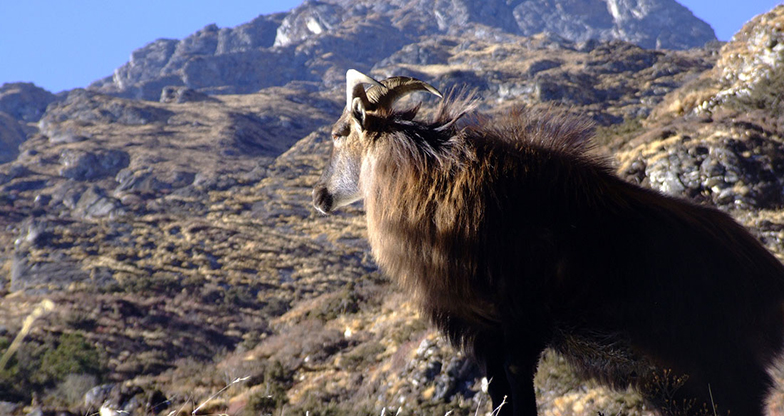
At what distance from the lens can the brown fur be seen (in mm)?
3242

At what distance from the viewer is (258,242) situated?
27.0m

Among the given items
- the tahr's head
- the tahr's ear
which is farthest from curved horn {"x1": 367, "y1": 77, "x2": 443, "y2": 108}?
the tahr's ear

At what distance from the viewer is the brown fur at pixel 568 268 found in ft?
10.6

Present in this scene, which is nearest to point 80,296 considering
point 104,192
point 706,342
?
point 706,342

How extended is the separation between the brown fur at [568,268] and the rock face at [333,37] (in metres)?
123

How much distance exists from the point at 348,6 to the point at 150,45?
63.9 meters

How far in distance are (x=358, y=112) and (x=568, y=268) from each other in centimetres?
185

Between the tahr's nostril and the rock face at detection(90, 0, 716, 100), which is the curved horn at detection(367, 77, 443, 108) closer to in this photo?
the tahr's nostril

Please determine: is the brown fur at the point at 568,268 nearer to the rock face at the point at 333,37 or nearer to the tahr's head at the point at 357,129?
the tahr's head at the point at 357,129

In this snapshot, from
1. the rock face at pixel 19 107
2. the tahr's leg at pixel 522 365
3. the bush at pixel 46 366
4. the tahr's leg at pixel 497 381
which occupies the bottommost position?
the bush at pixel 46 366

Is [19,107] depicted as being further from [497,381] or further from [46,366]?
[497,381]

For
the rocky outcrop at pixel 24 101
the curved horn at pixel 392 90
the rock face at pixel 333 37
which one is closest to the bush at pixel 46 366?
the curved horn at pixel 392 90

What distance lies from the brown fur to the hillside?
2.28ft

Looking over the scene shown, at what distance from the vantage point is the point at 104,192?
42.2 meters
